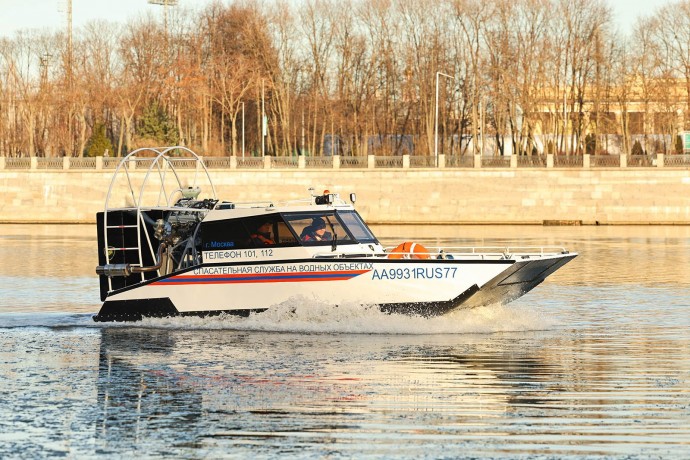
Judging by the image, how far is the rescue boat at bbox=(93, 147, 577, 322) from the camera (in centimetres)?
2386

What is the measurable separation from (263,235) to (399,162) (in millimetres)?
70800

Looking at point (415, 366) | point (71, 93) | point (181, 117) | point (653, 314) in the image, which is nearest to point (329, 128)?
point (181, 117)

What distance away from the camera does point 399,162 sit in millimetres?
95500

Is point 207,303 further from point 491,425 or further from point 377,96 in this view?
point 377,96

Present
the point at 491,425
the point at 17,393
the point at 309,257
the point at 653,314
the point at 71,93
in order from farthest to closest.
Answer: the point at 71,93 → the point at 653,314 → the point at 309,257 → the point at 17,393 → the point at 491,425

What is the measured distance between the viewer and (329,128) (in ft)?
366

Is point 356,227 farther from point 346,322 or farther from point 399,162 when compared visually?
point 399,162

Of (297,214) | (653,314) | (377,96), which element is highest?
(377,96)

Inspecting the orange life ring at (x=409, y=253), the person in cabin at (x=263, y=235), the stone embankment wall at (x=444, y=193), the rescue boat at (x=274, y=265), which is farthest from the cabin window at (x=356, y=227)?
the stone embankment wall at (x=444, y=193)

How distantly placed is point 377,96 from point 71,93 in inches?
1011

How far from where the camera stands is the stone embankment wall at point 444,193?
91.6 m

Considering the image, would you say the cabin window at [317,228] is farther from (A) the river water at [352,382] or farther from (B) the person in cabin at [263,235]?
(A) the river water at [352,382]

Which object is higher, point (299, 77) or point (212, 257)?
point (299, 77)

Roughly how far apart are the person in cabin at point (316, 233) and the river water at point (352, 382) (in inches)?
50.9
